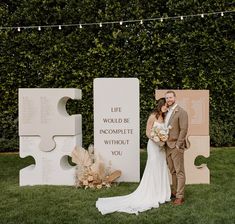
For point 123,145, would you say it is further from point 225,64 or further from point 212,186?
point 225,64

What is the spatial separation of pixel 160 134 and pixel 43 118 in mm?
2258

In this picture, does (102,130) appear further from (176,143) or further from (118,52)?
(118,52)

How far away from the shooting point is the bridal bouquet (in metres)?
6.06

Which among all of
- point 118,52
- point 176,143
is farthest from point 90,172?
point 118,52

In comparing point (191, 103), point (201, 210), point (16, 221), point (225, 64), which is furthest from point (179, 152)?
point (225, 64)

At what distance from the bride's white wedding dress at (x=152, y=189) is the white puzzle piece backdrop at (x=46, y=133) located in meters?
1.52

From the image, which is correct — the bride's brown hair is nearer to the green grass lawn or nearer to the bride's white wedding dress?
the bride's white wedding dress

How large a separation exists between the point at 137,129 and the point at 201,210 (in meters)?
2.20

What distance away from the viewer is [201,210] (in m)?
5.61

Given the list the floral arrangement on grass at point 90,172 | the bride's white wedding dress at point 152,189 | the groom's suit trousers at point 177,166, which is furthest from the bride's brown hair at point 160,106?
the floral arrangement on grass at point 90,172

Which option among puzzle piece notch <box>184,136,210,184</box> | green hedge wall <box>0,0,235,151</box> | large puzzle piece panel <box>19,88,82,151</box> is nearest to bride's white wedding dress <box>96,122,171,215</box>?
puzzle piece notch <box>184,136,210,184</box>

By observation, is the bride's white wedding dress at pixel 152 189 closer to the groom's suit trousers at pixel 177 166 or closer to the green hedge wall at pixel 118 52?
the groom's suit trousers at pixel 177 166

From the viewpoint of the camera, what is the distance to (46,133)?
7383 millimetres

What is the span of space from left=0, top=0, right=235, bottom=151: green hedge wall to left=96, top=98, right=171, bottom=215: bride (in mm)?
4212
